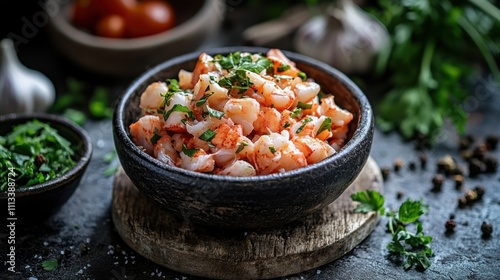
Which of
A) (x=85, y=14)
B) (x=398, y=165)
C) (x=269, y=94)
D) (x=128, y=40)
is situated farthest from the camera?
(x=85, y=14)

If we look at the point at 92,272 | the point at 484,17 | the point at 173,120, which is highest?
the point at 173,120

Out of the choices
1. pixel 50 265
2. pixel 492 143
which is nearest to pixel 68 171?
pixel 50 265

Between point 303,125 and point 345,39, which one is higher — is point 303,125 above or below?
above

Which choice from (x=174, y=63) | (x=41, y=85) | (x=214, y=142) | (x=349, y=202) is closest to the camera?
(x=214, y=142)

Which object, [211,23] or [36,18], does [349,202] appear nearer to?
[211,23]

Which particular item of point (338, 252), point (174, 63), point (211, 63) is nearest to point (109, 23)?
point (174, 63)

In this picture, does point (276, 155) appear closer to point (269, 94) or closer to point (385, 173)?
point (269, 94)

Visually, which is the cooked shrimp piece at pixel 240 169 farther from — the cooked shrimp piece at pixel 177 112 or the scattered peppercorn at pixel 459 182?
the scattered peppercorn at pixel 459 182
